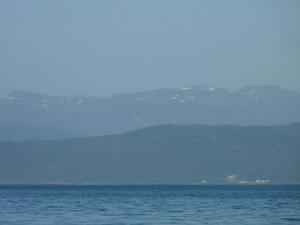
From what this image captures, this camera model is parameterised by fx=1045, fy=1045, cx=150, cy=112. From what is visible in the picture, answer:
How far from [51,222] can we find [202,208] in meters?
23.9

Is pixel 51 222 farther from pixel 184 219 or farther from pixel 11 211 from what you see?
pixel 11 211

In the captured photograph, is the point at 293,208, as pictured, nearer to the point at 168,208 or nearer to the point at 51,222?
the point at 168,208

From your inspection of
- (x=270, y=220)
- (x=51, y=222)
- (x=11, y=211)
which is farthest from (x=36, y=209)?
(x=270, y=220)

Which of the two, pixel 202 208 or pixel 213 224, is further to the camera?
pixel 202 208

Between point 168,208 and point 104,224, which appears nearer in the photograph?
point 104,224

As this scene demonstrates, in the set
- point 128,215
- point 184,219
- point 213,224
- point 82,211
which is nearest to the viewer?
point 213,224

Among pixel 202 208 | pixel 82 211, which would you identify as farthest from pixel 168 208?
pixel 82 211

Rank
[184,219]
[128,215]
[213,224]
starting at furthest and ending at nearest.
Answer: [128,215] → [184,219] → [213,224]

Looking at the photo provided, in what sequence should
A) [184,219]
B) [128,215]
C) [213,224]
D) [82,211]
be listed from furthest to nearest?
[82,211] < [128,215] < [184,219] < [213,224]

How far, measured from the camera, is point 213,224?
7400cm

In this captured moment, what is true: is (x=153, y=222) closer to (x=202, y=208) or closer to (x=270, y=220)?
(x=270, y=220)

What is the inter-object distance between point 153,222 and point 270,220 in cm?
879

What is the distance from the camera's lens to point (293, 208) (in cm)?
9494

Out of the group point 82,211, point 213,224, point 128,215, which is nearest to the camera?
point 213,224
